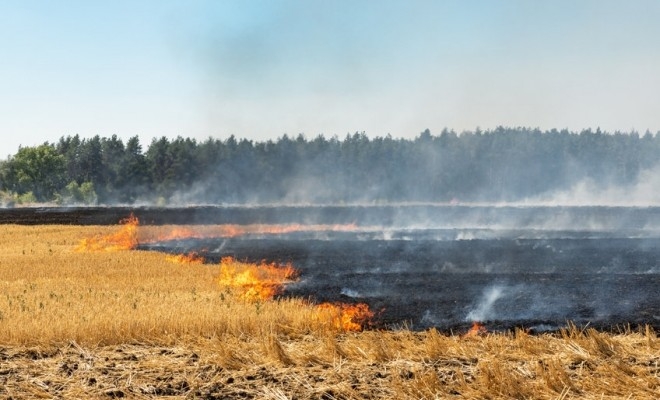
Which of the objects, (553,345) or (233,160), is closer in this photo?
(553,345)

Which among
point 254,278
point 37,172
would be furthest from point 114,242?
point 37,172

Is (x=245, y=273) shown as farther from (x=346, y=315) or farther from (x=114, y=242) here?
(x=114, y=242)

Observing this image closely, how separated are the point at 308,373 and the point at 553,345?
4.66 meters

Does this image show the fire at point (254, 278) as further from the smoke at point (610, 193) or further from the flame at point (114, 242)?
the smoke at point (610, 193)

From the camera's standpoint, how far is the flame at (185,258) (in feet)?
139

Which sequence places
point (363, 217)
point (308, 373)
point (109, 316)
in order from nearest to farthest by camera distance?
point (308, 373) → point (109, 316) → point (363, 217)

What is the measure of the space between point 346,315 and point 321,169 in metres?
157

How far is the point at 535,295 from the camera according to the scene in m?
31.1

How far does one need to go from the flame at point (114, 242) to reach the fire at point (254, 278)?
478 inches

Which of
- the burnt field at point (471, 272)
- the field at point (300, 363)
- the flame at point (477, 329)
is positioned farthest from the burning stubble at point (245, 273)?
the field at point (300, 363)

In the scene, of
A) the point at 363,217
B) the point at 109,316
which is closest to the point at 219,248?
the point at 109,316

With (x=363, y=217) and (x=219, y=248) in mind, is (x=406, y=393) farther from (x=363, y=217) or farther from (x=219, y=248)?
(x=363, y=217)

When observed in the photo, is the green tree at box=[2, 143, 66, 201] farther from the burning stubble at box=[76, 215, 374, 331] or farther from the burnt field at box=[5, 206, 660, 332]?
the burning stubble at box=[76, 215, 374, 331]

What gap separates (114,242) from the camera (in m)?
57.4
